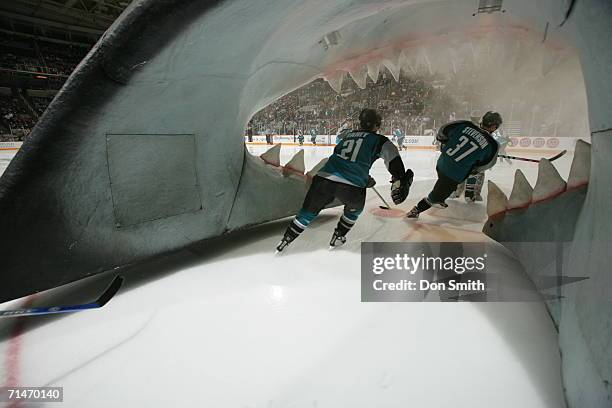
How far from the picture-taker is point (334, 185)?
2014 mm

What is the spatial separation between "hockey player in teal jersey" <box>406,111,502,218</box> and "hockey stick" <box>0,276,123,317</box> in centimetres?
234

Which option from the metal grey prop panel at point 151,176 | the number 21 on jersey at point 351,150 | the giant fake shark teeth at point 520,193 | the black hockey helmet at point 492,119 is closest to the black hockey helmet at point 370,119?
the number 21 on jersey at point 351,150

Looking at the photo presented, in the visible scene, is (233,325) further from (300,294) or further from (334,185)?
(334,185)

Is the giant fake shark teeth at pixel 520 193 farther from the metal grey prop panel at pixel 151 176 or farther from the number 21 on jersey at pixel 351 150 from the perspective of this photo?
the metal grey prop panel at pixel 151 176

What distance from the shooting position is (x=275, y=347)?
1.11 metres

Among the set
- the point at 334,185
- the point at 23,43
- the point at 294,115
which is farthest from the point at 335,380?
the point at 23,43

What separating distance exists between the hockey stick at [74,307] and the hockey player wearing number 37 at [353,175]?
0.93 m

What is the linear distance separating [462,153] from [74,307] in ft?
8.39

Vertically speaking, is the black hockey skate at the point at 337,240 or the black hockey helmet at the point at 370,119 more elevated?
the black hockey helmet at the point at 370,119

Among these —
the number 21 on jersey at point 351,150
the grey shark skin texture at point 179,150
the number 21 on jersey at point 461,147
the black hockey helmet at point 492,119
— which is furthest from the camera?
the black hockey helmet at point 492,119

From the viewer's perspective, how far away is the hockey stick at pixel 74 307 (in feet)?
3.99

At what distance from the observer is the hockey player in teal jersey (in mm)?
2232

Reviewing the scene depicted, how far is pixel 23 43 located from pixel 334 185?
2554 centimetres

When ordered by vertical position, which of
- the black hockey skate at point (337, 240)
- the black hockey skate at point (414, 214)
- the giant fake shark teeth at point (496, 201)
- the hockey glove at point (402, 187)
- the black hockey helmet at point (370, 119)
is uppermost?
the black hockey helmet at point (370, 119)
